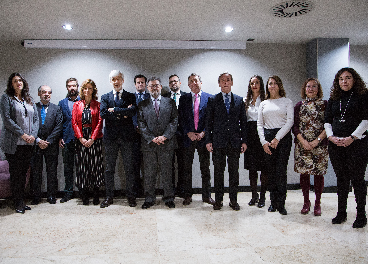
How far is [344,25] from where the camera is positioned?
4.30 meters

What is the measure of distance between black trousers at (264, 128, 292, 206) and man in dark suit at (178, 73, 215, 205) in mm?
824

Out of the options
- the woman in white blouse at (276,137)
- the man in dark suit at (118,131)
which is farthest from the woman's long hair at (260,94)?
the man in dark suit at (118,131)

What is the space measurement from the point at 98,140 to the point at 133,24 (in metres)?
1.82

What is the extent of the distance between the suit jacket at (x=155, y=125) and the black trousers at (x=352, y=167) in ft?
6.24

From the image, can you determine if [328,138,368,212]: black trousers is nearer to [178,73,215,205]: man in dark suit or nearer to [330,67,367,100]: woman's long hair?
[330,67,367,100]: woman's long hair

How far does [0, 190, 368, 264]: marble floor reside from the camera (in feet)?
6.95

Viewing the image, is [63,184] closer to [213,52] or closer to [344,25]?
[213,52]

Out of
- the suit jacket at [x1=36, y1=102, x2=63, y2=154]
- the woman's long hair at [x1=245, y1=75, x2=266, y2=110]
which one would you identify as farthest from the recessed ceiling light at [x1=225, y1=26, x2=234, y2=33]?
the suit jacket at [x1=36, y1=102, x2=63, y2=154]

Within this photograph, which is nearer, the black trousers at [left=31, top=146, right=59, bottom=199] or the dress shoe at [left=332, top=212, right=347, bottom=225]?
the dress shoe at [left=332, top=212, right=347, bottom=225]

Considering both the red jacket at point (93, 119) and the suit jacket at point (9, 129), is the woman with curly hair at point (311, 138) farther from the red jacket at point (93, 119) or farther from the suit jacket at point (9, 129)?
the suit jacket at point (9, 129)

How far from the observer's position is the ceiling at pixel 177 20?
344 centimetres

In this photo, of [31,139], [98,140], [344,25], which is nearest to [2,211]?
[31,139]

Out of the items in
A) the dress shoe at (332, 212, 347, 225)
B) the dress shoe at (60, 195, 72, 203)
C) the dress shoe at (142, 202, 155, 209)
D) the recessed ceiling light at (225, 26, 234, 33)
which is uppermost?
the recessed ceiling light at (225, 26, 234, 33)

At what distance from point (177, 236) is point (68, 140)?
249 centimetres
